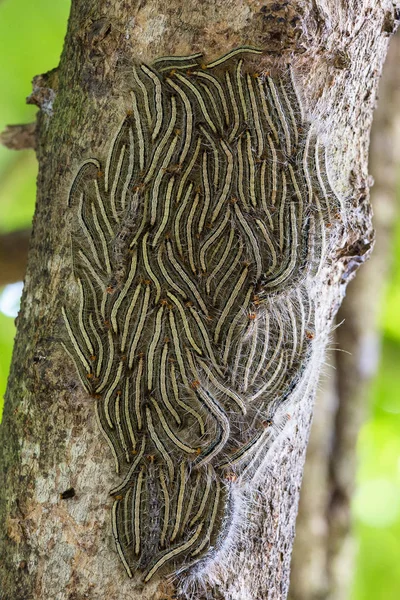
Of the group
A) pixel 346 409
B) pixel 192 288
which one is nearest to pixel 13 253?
pixel 346 409

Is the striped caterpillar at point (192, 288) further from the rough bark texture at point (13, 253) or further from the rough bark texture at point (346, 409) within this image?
the rough bark texture at point (13, 253)

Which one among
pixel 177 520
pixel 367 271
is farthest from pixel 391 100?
pixel 177 520

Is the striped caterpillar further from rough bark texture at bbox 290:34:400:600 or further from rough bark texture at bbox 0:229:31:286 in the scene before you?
rough bark texture at bbox 0:229:31:286

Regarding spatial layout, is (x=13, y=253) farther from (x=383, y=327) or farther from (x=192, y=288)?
(x=383, y=327)

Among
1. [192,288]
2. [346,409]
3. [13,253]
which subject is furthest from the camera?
[346,409]

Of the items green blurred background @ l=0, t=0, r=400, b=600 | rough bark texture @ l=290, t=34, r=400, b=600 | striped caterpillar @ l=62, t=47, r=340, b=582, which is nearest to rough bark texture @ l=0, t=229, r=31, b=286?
green blurred background @ l=0, t=0, r=400, b=600

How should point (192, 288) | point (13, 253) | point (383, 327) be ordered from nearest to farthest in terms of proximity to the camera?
point (192, 288) < point (13, 253) < point (383, 327)
